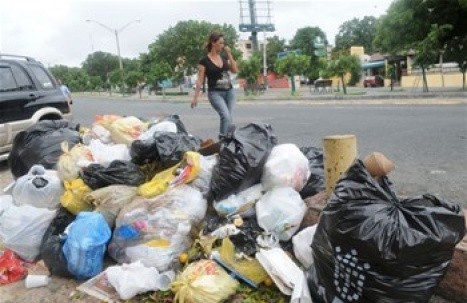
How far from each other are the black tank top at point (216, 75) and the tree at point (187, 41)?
41613 millimetres

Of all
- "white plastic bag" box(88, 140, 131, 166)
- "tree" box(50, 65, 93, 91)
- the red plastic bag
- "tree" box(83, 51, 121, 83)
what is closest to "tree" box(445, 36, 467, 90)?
"white plastic bag" box(88, 140, 131, 166)

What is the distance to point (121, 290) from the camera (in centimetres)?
279

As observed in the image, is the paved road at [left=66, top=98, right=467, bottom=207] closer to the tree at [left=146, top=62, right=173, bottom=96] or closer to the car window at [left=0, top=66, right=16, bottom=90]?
the car window at [left=0, top=66, right=16, bottom=90]

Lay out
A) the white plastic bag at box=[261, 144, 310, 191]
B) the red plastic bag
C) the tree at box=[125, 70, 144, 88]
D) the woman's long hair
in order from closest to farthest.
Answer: the white plastic bag at box=[261, 144, 310, 191], the red plastic bag, the woman's long hair, the tree at box=[125, 70, 144, 88]

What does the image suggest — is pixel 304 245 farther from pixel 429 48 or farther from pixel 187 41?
pixel 187 41

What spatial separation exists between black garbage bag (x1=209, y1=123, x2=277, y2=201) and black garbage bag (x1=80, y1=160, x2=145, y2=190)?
2.40 ft

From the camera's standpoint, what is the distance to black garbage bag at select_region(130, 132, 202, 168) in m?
3.77

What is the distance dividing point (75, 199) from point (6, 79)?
4.32m

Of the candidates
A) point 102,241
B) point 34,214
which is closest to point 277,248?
point 102,241

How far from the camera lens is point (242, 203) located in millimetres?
3244

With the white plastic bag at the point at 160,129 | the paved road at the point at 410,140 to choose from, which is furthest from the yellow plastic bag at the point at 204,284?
the paved road at the point at 410,140

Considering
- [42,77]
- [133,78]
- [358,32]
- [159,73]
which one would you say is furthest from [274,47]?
[42,77]

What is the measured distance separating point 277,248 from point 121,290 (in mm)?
993

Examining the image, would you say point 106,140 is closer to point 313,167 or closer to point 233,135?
point 233,135
